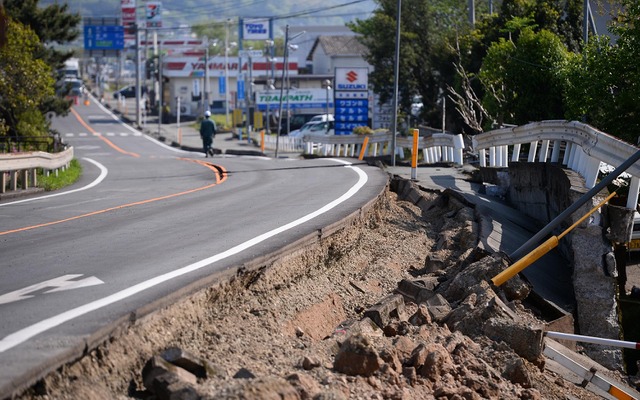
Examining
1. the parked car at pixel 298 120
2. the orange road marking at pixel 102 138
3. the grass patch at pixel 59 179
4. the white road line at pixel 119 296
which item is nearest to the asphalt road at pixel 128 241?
the white road line at pixel 119 296

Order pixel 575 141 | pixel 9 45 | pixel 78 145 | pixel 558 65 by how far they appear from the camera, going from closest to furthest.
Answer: pixel 575 141 → pixel 558 65 → pixel 9 45 → pixel 78 145

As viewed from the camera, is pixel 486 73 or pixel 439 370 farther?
pixel 486 73

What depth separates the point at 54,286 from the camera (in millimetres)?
7891

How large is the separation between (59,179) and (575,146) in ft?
49.6

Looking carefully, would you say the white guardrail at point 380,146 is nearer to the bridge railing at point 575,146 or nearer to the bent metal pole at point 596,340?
the bridge railing at point 575,146

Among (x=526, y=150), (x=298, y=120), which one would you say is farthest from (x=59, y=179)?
(x=298, y=120)

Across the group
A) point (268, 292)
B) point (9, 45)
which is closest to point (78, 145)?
point (9, 45)

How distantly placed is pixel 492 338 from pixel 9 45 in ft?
95.9

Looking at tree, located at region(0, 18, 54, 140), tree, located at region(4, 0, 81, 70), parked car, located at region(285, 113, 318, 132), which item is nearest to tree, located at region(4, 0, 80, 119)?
tree, located at region(4, 0, 81, 70)

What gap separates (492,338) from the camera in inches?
322

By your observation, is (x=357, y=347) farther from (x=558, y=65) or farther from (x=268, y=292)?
(x=558, y=65)

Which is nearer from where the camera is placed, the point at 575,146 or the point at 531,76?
the point at 575,146

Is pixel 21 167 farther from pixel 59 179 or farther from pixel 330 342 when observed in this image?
pixel 330 342

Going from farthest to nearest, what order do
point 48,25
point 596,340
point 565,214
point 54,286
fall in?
1. point 48,25
2. point 565,214
3. point 596,340
4. point 54,286
